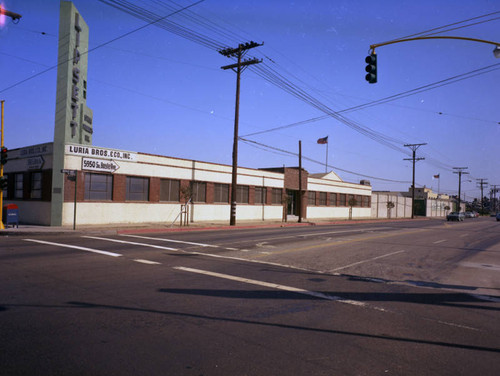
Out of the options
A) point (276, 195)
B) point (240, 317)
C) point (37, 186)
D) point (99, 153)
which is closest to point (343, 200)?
point (276, 195)

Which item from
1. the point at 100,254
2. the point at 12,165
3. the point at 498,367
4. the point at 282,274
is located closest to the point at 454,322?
the point at 498,367

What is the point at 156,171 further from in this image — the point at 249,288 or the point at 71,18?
the point at 249,288

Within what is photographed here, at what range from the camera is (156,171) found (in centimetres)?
2756

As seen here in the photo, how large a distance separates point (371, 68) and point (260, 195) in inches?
999

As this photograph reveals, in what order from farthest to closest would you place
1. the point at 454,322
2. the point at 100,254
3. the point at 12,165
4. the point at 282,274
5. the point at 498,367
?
1. the point at 12,165
2. the point at 100,254
3. the point at 282,274
4. the point at 454,322
5. the point at 498,367

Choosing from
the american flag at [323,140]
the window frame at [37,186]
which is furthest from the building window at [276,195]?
the window frame at [37,186]

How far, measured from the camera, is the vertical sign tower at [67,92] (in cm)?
2250

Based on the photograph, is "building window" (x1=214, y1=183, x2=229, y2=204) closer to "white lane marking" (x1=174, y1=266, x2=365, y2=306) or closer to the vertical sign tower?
the vertical sign tower

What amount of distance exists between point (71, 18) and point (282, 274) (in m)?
22.0

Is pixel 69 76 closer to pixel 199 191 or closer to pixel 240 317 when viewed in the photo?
pixel 199 191

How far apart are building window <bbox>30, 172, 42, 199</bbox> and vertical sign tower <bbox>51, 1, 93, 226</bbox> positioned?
7.50 ft

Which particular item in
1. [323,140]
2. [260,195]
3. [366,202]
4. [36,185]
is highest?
[323,140]

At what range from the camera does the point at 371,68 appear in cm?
1296

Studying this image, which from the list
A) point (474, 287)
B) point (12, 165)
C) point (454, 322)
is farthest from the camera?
point (12, 165)
